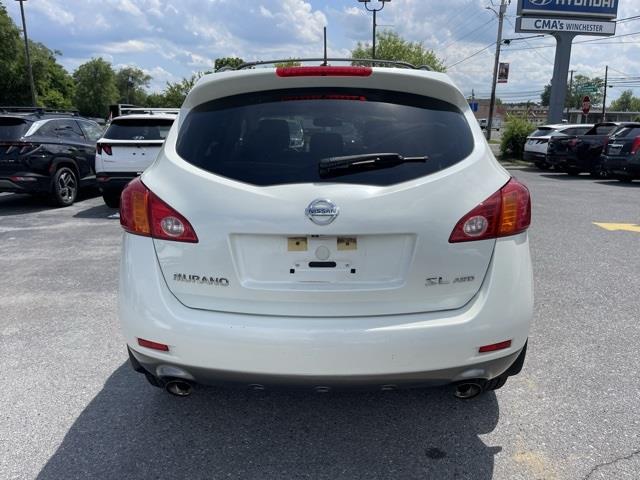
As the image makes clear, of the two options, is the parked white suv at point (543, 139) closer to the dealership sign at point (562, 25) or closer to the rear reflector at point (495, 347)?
the dealership sign at point (562, 25)

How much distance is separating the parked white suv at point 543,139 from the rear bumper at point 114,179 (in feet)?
46.1

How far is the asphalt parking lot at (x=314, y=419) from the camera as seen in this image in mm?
2523

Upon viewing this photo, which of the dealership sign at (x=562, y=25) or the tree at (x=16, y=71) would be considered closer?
the dealership sign at (x=562, y=25)

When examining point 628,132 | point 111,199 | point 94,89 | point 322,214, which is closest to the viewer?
point 322,214

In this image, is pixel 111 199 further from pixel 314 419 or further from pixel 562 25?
pixel 562 25

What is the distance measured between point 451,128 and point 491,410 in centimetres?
161

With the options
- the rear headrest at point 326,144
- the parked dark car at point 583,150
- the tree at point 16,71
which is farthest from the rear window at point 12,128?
the tree at point 16,71

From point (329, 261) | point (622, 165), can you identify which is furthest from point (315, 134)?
point (622, 165)

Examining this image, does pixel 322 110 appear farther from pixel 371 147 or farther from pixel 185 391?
pixel 185 391

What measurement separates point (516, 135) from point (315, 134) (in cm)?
2373

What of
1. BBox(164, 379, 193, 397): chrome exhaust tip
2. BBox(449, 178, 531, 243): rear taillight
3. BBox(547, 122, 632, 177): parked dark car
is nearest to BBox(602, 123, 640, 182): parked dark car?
BBox(547, 122, 632, 177): parked dark car

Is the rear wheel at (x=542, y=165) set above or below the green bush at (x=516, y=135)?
below

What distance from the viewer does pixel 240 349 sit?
2.21 meters

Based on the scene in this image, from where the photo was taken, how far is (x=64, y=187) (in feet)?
33.0
